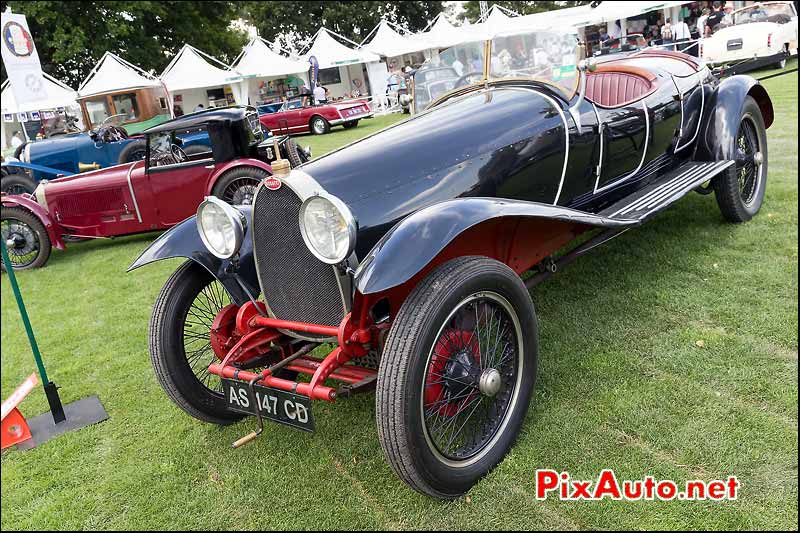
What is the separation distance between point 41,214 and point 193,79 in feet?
7.88

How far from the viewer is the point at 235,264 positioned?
2.78 m

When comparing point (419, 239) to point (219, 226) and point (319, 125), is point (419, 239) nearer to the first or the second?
point (219, 226)

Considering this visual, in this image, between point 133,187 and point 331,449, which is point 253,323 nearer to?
point 331,449

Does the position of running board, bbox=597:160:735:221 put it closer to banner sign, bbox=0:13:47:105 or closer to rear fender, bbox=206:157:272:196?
banner sign, bbox=0:13:47:105

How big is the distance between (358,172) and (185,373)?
4.12 ft

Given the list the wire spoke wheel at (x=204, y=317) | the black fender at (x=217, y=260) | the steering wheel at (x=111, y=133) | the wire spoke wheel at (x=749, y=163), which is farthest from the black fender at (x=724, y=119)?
the steering wheel at (x=111, y=133)

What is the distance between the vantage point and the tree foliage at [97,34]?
18.4 ft

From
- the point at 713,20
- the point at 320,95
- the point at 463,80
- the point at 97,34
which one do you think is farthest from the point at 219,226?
the point at 713,20

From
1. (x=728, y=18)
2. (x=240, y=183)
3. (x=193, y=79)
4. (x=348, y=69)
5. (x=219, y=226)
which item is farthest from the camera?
(x=348, y=69)

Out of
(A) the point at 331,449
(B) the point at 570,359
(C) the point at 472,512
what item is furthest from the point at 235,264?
(B) the point at 570,359

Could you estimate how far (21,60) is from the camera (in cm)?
393

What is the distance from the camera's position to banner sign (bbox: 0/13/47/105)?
3.83 meters

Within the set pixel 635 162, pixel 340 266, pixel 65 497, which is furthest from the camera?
pixel 635 162

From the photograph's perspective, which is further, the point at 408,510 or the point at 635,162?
the point at 635,162
